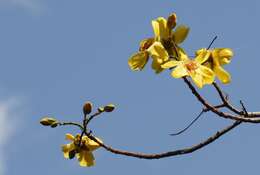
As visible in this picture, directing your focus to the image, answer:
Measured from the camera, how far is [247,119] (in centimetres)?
359

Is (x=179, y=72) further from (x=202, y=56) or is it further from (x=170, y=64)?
(x=202, y=56)

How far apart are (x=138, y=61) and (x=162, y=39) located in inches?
9.1

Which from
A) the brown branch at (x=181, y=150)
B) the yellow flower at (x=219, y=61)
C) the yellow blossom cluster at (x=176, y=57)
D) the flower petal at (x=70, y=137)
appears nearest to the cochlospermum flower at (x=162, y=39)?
the yellow blossom cluster at (x=176, y=57)

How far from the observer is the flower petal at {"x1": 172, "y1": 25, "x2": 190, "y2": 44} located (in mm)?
4070

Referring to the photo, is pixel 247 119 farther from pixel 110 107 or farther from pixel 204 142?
pixel 110 107

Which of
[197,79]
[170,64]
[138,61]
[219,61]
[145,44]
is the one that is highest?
[145,44]

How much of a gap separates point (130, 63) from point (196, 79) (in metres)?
0.52

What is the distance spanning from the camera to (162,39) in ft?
13.3

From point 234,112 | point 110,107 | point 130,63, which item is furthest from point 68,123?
point 234,112

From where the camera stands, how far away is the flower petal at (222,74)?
12.3 feet

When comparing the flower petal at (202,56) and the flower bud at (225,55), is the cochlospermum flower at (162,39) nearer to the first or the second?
the flower petal at (202,56)

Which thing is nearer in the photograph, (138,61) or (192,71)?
(192,71)

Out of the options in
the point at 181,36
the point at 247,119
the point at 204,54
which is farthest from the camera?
the point at 181,36

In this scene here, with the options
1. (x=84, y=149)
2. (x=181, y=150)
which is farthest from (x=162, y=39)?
(x=84, y=149)
